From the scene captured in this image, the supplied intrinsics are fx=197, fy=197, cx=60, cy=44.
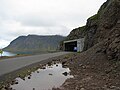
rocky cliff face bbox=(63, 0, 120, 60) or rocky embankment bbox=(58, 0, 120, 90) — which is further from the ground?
rocky cliff face bbox=(63, 0, 120, 60)

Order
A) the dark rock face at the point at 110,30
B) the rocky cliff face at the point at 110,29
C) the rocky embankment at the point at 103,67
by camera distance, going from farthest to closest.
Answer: the rocky cliff face at the point at 110,29, the dark rock face at the point at 110,30, the rocky embankment at the point at 103,67

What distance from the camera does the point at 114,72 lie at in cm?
1706

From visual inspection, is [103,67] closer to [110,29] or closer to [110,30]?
[110,30]

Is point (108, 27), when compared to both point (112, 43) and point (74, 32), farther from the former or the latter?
point (74, 32)

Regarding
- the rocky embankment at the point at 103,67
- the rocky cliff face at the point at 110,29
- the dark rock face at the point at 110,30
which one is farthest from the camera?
the rocky cliff face at the point at 110,29

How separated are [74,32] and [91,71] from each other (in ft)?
278

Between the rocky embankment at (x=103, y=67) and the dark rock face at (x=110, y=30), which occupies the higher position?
the dark rock face at (x=110, y=30)

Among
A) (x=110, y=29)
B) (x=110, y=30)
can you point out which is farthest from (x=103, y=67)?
(x=110, y=29)

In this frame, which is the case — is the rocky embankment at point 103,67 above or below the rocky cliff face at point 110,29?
below

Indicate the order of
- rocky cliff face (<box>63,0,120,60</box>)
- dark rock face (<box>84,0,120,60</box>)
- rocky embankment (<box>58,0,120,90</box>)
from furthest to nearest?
rocky cliff face (<box>63,0,120,60</box>)
dark rock face (<box>84,0,120,60</box>)
rocky embankment (<box>58,0,120,90</box>)

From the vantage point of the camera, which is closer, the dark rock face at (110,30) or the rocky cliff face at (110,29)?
the dark rock face at (110,30)

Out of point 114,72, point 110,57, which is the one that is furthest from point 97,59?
point 114,72

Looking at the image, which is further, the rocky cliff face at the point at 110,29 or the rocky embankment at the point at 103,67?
the rocky cliff face at the point at 110,29

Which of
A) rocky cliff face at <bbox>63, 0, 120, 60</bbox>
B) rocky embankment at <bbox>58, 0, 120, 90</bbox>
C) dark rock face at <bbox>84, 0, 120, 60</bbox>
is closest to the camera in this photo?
rocky embankment at <bbox>58, 0, 120, 90</bbox>
